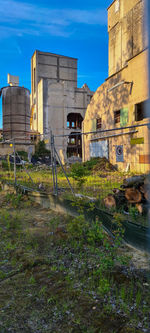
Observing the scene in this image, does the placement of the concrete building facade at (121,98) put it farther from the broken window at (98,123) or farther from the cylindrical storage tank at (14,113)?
the cylindrical storage tank at (14,113)

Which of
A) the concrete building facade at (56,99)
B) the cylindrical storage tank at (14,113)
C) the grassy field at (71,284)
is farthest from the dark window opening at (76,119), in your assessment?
the grassy field at (71,284)

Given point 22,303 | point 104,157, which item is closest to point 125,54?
point 104,157

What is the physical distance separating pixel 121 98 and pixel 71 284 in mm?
14411

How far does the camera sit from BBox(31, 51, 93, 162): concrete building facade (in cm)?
2975

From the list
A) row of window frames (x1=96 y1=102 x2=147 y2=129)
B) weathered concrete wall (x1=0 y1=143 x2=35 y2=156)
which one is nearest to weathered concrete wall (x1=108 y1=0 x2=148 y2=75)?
row of window frames (x1=96 y1=102 x2=147 y2=129)

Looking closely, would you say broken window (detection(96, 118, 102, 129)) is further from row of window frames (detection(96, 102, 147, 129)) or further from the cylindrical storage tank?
the cylindrical storage tank

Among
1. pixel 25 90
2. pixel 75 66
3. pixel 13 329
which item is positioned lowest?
pixel 13 329

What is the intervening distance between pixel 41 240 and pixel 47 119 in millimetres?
26616

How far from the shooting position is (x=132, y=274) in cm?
316

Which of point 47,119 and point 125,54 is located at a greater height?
point 125,54

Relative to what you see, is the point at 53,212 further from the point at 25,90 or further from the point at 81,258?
the point at 25,90

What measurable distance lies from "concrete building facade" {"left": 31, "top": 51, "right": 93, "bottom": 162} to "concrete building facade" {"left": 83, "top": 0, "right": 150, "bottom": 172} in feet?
Result: 28.4

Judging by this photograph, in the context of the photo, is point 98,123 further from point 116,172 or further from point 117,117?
point 116,172

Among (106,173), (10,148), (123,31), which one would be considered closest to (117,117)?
(106,173)
